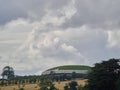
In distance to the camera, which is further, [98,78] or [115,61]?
[115,61]

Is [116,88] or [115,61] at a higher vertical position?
[115,61]

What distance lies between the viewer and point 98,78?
529ft

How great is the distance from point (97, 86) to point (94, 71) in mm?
8364

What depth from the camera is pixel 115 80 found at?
162250mm

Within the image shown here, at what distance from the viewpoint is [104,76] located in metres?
161

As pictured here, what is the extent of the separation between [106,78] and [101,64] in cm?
1213

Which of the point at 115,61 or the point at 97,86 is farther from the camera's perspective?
the point at 115,61

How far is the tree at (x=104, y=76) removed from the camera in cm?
15988

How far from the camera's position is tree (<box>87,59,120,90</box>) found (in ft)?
525

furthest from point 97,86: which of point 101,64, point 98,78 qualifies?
point 101,64

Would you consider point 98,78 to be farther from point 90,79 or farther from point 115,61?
point 115,61

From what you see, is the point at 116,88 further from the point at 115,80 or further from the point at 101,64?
the point at 101,64

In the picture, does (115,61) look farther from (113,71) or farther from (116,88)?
(116,88)

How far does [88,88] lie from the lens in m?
163
